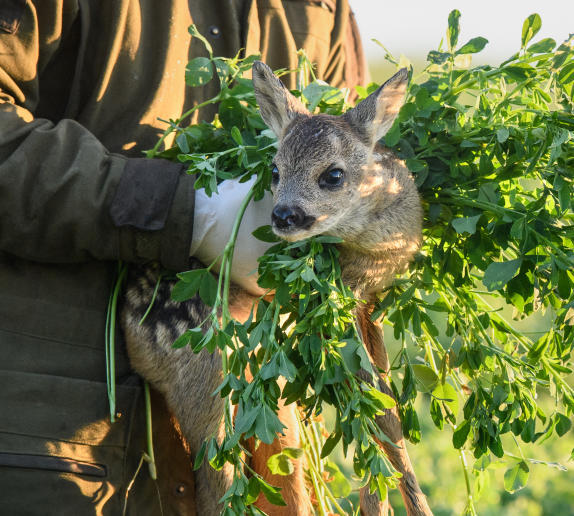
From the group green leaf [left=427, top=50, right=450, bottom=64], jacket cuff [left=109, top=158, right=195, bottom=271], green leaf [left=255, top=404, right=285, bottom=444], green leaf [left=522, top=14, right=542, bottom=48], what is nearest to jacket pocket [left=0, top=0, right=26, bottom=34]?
jacket cuff [left=109, top=158, right=195, bottom=271]

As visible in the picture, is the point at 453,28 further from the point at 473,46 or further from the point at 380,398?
the point at 380,398

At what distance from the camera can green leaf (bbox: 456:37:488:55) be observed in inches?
75.1

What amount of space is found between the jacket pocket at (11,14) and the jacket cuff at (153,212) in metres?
0.46

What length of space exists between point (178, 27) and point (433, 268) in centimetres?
107

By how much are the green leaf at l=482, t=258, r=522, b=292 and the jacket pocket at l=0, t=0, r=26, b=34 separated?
137cm

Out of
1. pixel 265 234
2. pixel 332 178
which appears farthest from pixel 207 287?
pixel 332 178

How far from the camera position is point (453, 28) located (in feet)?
6.25

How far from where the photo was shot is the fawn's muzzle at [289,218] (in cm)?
183

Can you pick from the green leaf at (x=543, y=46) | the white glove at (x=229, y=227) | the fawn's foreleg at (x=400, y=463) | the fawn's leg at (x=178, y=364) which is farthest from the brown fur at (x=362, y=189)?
the fawn's leg at (x=178, y=364)

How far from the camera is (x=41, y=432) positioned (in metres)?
1.94

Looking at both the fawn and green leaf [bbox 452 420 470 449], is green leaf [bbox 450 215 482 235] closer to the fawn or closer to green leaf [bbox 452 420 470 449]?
the fawn

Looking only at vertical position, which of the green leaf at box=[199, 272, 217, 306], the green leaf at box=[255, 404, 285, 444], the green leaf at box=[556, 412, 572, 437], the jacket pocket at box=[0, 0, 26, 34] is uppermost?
the jacket pocket at box=[0, 0, 26, 34]

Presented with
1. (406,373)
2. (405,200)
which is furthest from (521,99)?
(406,373)

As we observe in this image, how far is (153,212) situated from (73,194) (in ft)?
0.69
